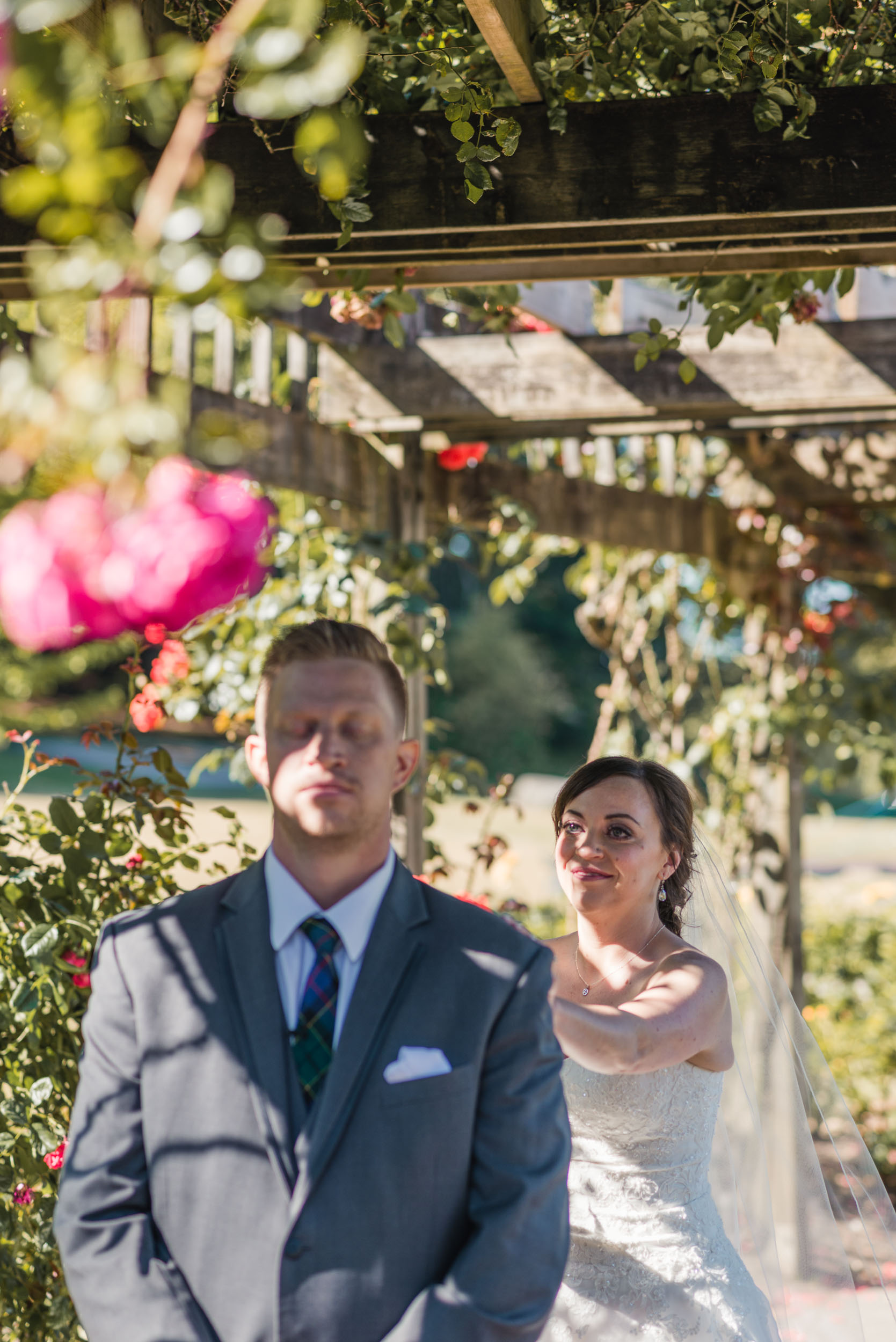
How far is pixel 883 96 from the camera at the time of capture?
5.78 ft

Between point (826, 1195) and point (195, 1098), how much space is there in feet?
5.80

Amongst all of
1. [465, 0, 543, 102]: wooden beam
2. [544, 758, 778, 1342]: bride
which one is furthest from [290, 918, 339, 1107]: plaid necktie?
[465, 0, 543, 102]: wooden beam

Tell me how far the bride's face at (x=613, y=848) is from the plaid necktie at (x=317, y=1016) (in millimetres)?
814

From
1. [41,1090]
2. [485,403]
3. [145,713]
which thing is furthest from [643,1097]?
[485,403]

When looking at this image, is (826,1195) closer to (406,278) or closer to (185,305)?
(406,278)

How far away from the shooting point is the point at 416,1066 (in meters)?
1.24

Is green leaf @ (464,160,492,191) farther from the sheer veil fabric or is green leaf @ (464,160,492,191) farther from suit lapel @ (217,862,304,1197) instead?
the sheer veil fabric

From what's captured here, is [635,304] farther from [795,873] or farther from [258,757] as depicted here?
[258,757]

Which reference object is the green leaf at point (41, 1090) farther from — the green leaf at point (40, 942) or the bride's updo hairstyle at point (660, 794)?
the bride's updo hairstyle at point (660, 794)

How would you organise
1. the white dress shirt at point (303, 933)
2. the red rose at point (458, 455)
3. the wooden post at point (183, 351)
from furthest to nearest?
the red rose at point (458, 455)
the wooden post at point (183, 351)
the white dress shirt at point (303, 933)

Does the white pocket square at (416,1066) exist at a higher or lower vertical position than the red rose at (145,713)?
A: lower

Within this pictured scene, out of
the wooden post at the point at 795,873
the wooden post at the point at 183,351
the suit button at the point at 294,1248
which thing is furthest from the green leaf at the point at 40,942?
the wooden post at the point at 795,873

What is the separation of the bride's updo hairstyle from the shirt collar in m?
0.84

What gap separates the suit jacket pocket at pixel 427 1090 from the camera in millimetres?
1231
